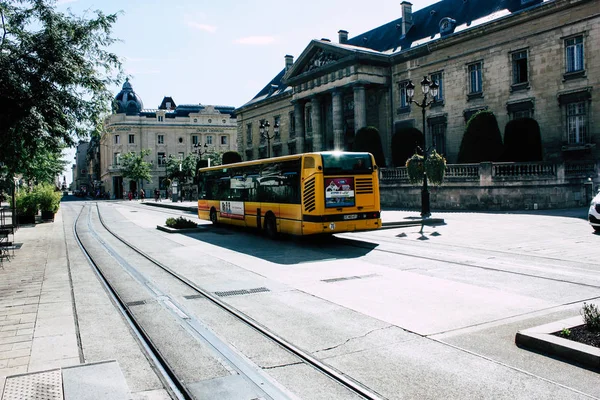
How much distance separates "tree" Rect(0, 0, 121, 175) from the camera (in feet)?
Answer: 41.0

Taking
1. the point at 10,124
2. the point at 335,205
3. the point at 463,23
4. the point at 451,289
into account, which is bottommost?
the point at 451,289

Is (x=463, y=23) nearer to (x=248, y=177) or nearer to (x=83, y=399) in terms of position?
(x=248, y=177)

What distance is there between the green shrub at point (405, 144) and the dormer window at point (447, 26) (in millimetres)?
8742

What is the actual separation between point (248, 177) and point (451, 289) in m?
12.3

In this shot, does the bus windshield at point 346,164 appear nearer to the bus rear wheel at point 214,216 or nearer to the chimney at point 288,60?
the bus rear wheel at point 214,216

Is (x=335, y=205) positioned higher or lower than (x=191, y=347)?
higher

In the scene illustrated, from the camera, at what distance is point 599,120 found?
27.7 metres

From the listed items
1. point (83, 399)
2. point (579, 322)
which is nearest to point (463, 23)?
point (579, 322)

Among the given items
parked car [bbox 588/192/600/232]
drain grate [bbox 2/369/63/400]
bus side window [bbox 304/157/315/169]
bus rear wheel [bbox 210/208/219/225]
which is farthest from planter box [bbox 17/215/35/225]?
parked car [bbox 588/192/600/232]

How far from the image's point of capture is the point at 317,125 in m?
48.4

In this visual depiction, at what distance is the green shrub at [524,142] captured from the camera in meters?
28.1

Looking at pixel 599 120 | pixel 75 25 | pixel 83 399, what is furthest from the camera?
pixel 599 120

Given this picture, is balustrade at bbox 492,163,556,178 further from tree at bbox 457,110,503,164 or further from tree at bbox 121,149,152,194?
tree at bbox 121,149,152,194

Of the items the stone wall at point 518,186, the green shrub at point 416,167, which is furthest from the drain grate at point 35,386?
the stone wall at point 518,186
